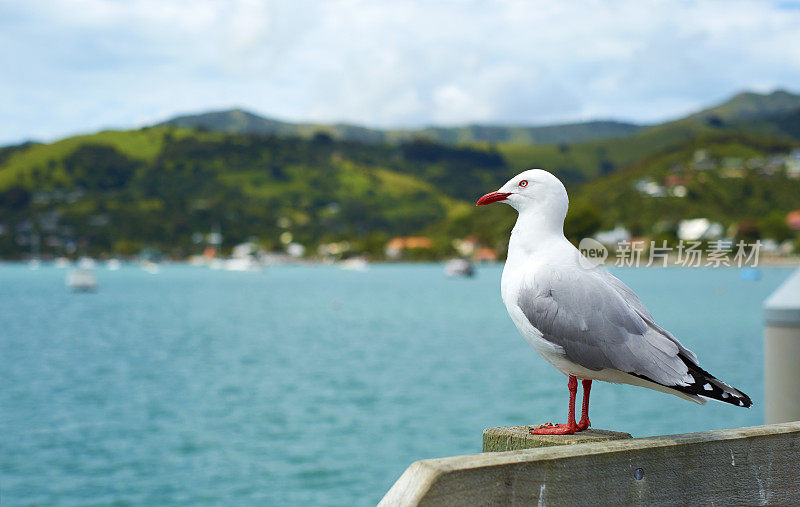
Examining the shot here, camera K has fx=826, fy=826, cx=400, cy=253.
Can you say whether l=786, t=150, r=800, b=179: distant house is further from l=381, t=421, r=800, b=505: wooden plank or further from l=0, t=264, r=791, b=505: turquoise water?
l=381, t=421, r=800, b=505: wooden plank

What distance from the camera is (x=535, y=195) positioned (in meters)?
3.19

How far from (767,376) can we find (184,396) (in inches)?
1187

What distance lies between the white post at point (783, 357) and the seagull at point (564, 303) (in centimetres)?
253

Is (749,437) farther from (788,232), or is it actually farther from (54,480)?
(788,232)

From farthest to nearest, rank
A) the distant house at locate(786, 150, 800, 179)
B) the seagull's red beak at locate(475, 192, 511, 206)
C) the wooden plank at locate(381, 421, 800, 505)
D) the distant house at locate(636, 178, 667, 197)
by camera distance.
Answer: the distant house at locate(786, 150, 800, 179) < the distant house at locate(636, 178, 667, 197) < the seagull's red beak at locate(475, 192, 511, 206) < the wooden plank at locate(381, 421, 800, 505)

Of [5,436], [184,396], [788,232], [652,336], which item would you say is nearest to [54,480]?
[5,436]

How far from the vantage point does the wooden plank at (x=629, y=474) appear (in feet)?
7.61

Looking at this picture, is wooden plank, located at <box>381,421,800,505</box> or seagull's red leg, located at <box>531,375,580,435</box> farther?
seagull's red leg, located at <box>531,375,580,435</box>

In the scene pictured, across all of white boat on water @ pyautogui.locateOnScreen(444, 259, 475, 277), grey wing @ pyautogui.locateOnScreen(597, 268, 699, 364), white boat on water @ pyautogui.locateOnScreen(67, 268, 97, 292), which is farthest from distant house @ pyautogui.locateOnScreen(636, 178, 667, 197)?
grey wing @ pyautogui.locateOnScreen(597, 268, 699, 364)

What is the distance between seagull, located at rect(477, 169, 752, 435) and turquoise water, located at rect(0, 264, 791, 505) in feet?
4.81

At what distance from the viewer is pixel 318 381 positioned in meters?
36.2

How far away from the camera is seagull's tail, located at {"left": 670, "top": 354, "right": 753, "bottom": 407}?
2786mm

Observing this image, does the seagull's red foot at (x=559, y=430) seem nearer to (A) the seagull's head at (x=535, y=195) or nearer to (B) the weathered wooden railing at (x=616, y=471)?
(B) the weathered wooden railing at (x=616, y=471)

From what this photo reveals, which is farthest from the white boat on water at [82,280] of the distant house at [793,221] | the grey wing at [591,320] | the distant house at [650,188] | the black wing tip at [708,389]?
the black wing tip at [708,389]
